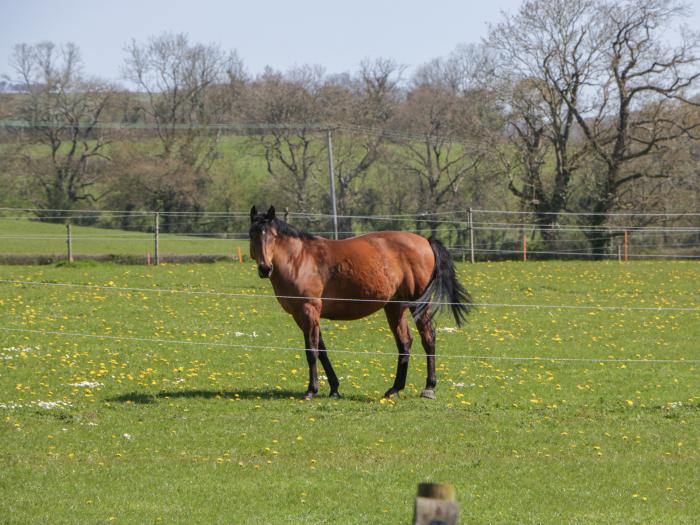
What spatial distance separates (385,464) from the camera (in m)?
9.25

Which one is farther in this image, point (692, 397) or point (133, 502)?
point (692, 397)

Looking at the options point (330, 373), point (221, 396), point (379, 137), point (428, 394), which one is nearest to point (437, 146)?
point (379, 137)

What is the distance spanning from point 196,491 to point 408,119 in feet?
171

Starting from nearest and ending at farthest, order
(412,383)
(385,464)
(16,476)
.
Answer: (16,476) → (385,464) → (412,383)

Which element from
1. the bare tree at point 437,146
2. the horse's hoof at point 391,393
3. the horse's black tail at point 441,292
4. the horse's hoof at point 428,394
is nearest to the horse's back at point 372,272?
the horse's black tail at point 441,292

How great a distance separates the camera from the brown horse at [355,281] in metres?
12.5

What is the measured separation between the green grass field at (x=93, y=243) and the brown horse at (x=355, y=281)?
22.9m

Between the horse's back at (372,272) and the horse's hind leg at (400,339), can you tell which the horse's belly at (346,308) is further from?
the horse's hind leg at (400,339)

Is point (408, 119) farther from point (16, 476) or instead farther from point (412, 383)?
point (16, 476)

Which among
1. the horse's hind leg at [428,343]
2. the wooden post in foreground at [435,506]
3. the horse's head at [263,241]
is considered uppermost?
the horse's head at [263,241]

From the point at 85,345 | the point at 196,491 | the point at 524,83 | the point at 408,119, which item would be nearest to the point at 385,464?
the point at 196,491

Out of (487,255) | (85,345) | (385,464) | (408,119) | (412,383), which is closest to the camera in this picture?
(385,464)

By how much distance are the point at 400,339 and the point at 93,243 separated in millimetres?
30644

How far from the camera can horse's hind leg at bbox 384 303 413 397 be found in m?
12.6
